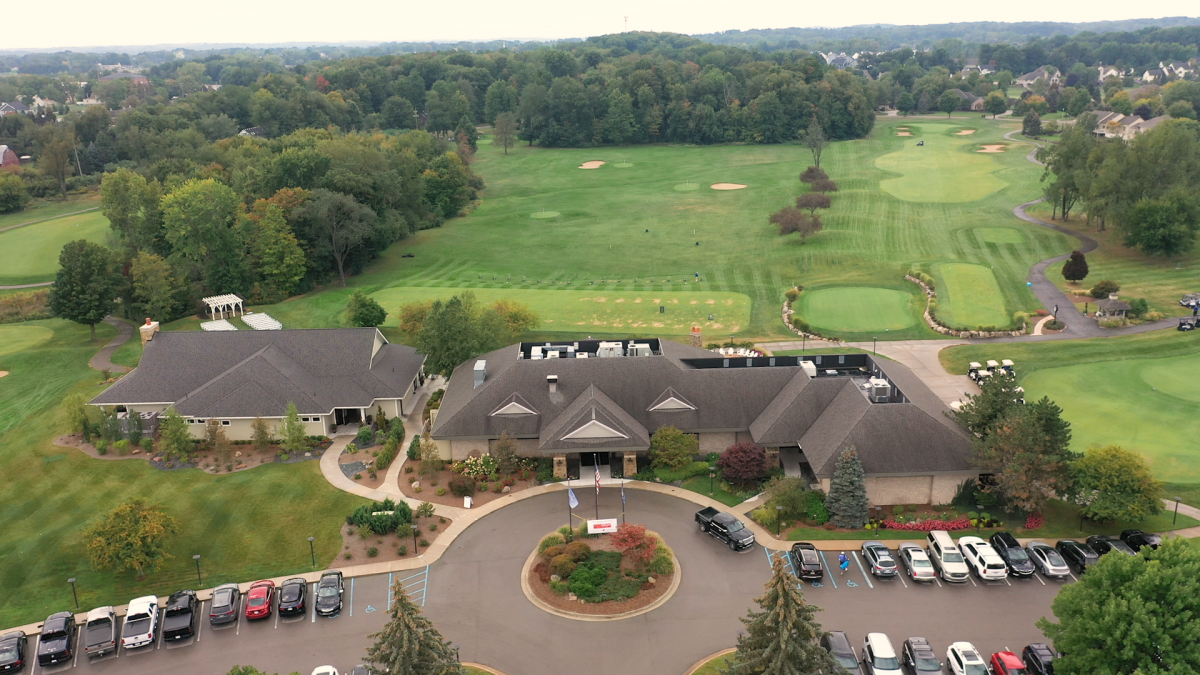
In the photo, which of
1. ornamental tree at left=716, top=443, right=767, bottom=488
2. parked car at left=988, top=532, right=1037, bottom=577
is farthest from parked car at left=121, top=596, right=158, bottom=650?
parked car at left=988, top=532, right=1037, bottom=577

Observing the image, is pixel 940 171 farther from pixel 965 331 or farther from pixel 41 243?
pixel 41 243

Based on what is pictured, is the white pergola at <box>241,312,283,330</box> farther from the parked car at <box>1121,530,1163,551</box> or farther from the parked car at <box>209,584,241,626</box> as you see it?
the parked car at <box>1121,530,1163,551</box>

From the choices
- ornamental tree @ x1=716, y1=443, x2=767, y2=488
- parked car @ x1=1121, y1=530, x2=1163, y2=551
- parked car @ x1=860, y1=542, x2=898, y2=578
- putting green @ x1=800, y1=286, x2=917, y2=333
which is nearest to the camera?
parked car @ x1=860, y1=542, x2=898, y2=578

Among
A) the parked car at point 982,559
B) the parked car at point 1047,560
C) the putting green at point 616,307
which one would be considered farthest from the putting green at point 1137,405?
the putting green at point 616,307

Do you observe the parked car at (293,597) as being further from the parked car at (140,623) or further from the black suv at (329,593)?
the parked car at (140,623)

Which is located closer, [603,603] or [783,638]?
[783,638]

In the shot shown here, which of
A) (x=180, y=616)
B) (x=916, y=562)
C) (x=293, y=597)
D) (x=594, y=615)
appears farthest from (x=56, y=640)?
(x=916, y=562)
